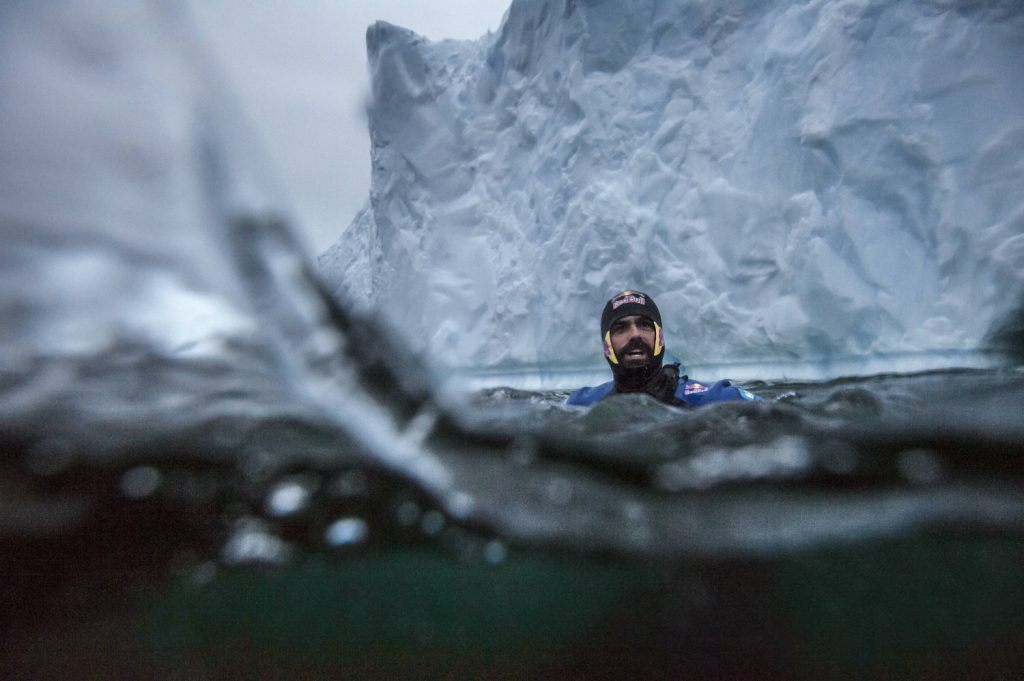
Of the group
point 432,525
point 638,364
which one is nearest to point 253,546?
point 432,525

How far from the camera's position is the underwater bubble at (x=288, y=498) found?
112 cm

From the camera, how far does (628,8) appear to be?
284 inches

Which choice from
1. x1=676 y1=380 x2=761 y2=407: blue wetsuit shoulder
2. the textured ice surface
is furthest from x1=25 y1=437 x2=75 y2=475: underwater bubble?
the textured ice surface

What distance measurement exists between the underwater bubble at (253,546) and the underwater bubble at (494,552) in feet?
1.19

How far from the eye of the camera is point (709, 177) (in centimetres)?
661

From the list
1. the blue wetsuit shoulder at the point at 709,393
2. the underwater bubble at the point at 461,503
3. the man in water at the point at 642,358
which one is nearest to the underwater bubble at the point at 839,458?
the underwater bubble at the point at 461,503

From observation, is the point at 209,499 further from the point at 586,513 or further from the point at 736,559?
the point at 736,559

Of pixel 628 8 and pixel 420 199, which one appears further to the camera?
pixel 420 199

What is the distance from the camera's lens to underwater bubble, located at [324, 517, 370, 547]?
44.5 inches

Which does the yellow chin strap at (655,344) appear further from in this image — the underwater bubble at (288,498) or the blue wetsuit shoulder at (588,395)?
the underwater bubble at (288,498)

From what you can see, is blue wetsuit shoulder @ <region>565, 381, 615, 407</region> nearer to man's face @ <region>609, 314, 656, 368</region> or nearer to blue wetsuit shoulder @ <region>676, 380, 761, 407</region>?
man's face @ <region>609, 314, 656, 368</region>

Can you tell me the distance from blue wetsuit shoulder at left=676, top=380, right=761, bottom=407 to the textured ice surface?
2821mm

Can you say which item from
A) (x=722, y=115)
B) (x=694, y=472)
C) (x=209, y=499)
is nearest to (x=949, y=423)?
(x=694, y=472)

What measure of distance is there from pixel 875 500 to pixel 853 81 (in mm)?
5791
